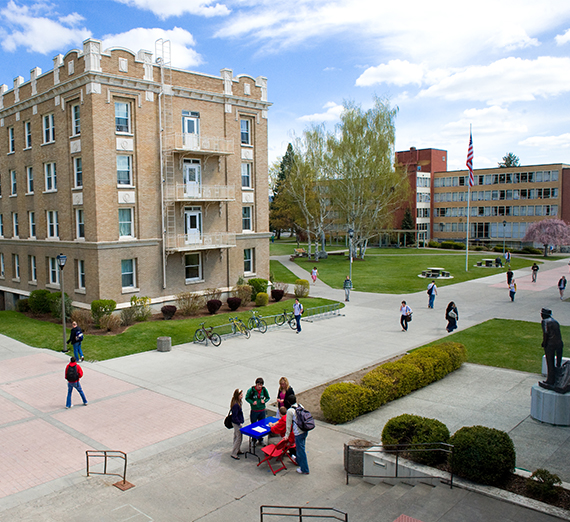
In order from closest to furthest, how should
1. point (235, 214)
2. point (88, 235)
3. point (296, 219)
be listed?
point (88, 235)
point (235, 214)
point (296, 219)

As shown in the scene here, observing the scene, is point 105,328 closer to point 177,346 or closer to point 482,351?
point 177,346

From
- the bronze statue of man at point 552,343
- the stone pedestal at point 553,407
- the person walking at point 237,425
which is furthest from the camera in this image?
the stone pedestal at point 553,407

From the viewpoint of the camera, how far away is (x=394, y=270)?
5212cm

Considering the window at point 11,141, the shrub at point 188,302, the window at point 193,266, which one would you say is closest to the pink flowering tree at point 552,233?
the window at point 193,266

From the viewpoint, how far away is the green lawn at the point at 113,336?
2183 cm

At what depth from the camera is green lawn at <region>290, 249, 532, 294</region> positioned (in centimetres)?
4194

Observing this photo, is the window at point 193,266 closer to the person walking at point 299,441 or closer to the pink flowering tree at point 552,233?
the person walking at point 299,441

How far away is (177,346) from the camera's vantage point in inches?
887

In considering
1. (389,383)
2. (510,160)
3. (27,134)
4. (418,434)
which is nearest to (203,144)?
(27,134)

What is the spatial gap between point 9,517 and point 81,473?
76.5 inches

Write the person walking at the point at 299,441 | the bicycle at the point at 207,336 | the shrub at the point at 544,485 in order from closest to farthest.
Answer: the shrub at the point at 544,485, the person walking at the point at 299,441, the bicycle at the point at 207,336

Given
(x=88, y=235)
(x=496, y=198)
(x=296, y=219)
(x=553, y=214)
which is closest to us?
(x=88, y=235)

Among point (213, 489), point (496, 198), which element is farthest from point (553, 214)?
point (213, 489)

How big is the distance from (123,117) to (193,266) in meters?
9.47
